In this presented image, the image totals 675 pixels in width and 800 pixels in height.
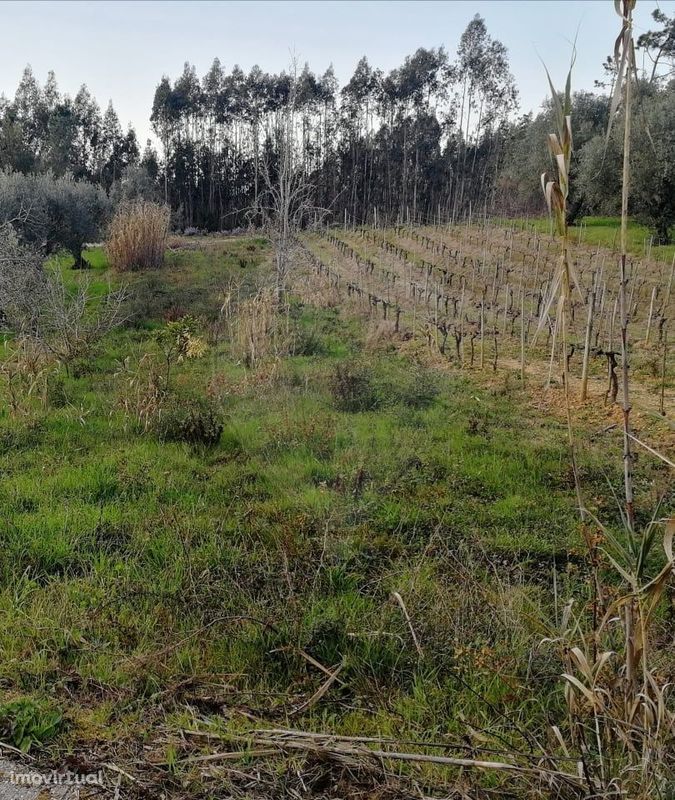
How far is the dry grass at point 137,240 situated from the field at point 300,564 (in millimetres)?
10222

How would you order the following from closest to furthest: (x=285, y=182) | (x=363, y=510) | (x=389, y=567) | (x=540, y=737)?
(x=540, y=737)
(x=389, y=567)
(x=363, y=510)
(x=285, y=182)

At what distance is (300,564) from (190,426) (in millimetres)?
2535

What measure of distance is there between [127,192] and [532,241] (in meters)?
23.9

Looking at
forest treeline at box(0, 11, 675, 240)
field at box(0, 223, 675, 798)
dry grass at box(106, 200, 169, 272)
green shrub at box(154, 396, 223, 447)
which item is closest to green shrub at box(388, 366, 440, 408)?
field at box(0, 223, 675, 798)

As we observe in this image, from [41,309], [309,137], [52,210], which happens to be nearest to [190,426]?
[41,309]

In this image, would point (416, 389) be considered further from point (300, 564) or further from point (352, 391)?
point (300, 564)

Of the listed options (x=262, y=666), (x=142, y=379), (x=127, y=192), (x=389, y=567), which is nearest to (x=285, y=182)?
(x=142, y=379)

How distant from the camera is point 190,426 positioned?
18.3 feet

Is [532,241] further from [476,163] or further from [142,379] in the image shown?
[476,163]

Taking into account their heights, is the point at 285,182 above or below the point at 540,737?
above

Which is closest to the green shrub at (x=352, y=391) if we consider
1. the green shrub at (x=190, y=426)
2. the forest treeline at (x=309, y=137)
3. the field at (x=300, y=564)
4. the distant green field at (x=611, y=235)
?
the field at (x=300, y=564)

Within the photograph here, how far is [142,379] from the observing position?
7.31 m

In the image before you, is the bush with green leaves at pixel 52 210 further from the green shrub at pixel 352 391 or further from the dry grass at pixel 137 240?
the green shrub at pixel 352 391

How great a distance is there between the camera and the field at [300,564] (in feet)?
7.03
